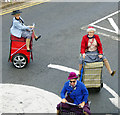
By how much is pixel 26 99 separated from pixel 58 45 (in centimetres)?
439

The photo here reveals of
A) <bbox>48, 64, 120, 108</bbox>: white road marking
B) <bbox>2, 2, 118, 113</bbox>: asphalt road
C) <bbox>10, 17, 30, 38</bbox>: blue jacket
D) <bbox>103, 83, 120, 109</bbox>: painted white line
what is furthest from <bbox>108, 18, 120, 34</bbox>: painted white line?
<bbox>10, 17, 30, 38</bbox>: blue jacket

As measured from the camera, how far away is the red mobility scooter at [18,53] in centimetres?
1133

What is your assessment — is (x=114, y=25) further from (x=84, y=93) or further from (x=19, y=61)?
(x=84, y=93)

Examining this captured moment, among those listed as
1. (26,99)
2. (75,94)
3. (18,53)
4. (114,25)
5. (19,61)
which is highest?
(114,25)

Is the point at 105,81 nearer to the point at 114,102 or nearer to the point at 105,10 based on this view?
the point at 114,102

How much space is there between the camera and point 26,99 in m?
9.85

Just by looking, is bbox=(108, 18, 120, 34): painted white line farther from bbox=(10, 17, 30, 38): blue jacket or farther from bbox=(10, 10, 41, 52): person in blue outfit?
bbox=(10, 17, 30, 38): blue jacket

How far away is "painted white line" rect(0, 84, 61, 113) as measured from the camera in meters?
9.36

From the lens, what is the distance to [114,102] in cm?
973

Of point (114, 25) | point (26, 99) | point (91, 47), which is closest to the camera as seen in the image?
point (26, 99)

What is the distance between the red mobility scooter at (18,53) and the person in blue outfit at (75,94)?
142 inches

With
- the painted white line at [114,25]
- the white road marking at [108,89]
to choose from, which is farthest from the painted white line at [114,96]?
the painted white line at [114,25]

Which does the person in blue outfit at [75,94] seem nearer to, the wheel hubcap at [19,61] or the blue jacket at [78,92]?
the blue jacket at [78,92]

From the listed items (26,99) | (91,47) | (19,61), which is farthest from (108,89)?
(19,61)
